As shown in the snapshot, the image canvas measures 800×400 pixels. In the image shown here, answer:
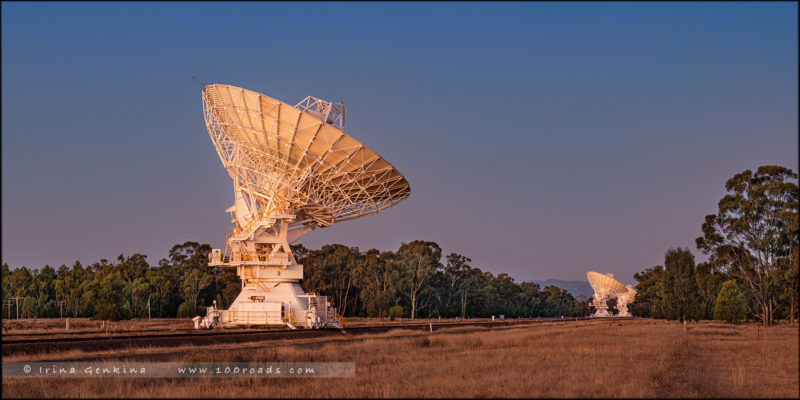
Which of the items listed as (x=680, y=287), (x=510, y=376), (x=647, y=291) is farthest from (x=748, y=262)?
(x=647, y=291)

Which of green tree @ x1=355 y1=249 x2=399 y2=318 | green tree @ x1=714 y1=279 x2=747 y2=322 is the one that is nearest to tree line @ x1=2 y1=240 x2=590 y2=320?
green tree @ x1=355 y1=249 x2=399 y2=318

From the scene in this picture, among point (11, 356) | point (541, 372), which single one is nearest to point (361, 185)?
point (11, 356)

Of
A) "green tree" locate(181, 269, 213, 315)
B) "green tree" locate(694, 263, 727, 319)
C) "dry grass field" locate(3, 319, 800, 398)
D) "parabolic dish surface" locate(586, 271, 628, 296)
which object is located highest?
"dry grass field" locate(3, 319, 800, 398)

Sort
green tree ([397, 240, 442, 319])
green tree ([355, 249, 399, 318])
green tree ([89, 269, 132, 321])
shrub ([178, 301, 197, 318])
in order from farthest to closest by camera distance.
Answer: green tree ([397, 240, 442, 319]), green tree ([355, 249, 399, 318]), shrub ([178, 301, 197, 318]), green tree ([89, 269, 132, 321])

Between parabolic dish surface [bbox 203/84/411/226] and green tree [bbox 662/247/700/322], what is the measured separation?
22.5 m

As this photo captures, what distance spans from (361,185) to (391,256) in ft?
168

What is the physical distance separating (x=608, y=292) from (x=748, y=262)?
109 meters

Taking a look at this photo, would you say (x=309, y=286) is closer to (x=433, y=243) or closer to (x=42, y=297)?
(x=433, y=243)

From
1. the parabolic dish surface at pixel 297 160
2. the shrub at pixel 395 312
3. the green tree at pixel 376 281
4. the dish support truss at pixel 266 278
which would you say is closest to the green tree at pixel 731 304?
the parabolic dish surface at pixel 297 160

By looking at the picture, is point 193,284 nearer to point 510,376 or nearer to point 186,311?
point 186,311

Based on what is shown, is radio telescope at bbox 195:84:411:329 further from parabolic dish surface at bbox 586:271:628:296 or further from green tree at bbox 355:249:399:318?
parabolic dish surface at bbox 586:271:628:296

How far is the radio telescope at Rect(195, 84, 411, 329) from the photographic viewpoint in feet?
131

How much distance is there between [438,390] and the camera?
13.1 metres

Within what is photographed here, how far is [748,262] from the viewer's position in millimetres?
34125
